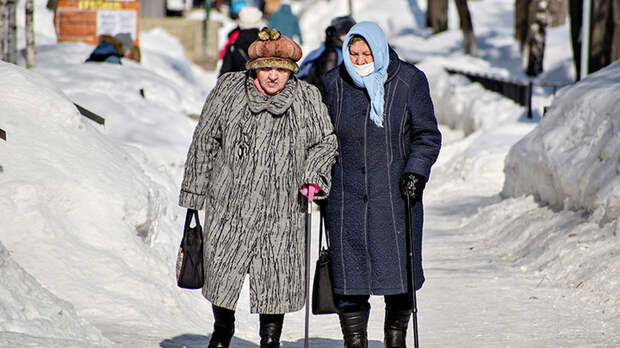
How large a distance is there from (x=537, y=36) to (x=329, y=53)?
678 inches

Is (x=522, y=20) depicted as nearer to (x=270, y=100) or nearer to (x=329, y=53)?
(x=329, y=53)

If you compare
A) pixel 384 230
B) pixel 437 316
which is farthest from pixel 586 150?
pixel 384 230

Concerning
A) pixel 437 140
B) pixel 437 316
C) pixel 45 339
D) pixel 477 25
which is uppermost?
pixel 437 140

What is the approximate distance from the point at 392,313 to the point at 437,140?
0.89m

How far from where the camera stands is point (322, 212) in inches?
204

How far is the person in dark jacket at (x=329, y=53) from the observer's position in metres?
9.67

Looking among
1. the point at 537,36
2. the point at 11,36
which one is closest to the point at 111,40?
the point at 11,36

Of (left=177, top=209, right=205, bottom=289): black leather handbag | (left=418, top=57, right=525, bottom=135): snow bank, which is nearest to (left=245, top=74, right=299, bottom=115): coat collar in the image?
(left=177, top=209, right=205, bottom=289): black leather handbag

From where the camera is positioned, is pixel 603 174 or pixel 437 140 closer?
pixel 437 140

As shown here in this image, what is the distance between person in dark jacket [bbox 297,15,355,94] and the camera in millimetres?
9672

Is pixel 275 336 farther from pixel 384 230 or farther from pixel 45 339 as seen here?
pixel 45 339

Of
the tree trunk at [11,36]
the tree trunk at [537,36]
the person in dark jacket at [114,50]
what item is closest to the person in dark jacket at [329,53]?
the tree trunk at [11,36]

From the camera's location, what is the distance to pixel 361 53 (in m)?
4.87

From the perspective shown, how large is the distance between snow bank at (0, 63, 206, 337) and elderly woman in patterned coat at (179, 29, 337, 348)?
3.35ft
